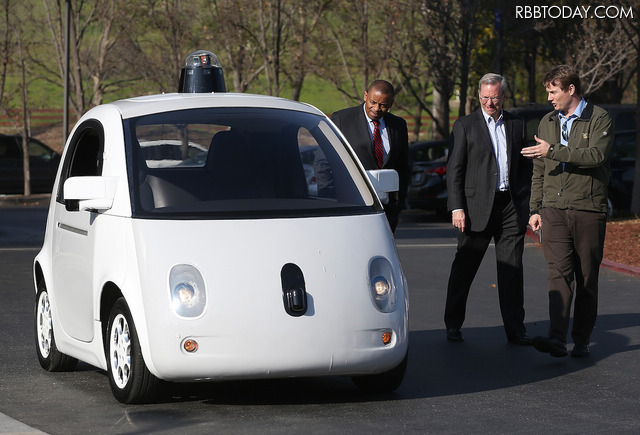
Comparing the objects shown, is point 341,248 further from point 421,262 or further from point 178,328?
point 421,262

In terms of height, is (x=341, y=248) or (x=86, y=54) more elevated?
(x=86, y=54)

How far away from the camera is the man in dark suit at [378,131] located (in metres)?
9.32

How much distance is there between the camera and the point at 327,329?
664 centimetres

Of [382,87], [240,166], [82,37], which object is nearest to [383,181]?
[240,166]

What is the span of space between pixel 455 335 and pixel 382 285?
8.67 ft

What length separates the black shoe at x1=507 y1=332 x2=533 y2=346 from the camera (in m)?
9.19

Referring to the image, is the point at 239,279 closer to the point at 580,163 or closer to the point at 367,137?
the point at 580,163

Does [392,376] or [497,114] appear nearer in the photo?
[392,376]

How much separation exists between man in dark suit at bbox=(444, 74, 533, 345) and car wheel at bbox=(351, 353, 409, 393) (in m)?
2.14

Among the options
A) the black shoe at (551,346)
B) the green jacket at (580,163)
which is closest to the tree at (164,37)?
the green jacket at (580,163)

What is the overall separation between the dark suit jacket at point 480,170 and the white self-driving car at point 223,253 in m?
1.55

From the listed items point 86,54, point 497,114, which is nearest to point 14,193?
point 86,54

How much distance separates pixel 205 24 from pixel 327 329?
95.5 ft

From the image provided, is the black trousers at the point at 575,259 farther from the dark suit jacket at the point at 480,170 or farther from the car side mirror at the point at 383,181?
the car side mirror at the point at 383,181
